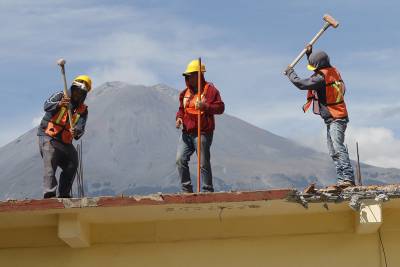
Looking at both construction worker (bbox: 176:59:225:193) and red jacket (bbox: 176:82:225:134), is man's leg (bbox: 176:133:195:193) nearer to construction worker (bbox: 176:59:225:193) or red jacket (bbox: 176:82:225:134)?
construction worker (bbox: 176:59:225:193)

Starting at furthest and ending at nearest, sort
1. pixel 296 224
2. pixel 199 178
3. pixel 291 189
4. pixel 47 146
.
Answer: pixel 47 146, pixel 199 178, pixel 296 224, pixel 291 189

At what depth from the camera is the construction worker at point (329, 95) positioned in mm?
9781

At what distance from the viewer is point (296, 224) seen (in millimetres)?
8352

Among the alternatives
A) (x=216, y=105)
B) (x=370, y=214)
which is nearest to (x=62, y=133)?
(x=216, y=105)

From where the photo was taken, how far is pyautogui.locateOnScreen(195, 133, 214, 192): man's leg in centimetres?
970

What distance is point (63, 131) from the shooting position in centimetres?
1002

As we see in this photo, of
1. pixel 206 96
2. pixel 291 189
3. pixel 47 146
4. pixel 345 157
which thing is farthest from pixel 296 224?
pixel 47 146

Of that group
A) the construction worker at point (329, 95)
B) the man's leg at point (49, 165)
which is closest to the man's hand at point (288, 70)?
the construction worker at point (329, 95)

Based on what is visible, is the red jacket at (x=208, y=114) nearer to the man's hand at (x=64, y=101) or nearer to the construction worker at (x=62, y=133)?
the construction worker at (x=62, y=133)

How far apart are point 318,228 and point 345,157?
1509 millimetres

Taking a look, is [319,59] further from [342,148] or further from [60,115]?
[60,115]

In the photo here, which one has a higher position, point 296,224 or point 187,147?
point 187,147

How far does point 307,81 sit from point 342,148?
77cm

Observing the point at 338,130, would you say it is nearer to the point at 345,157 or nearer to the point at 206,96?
the point at 345,157
